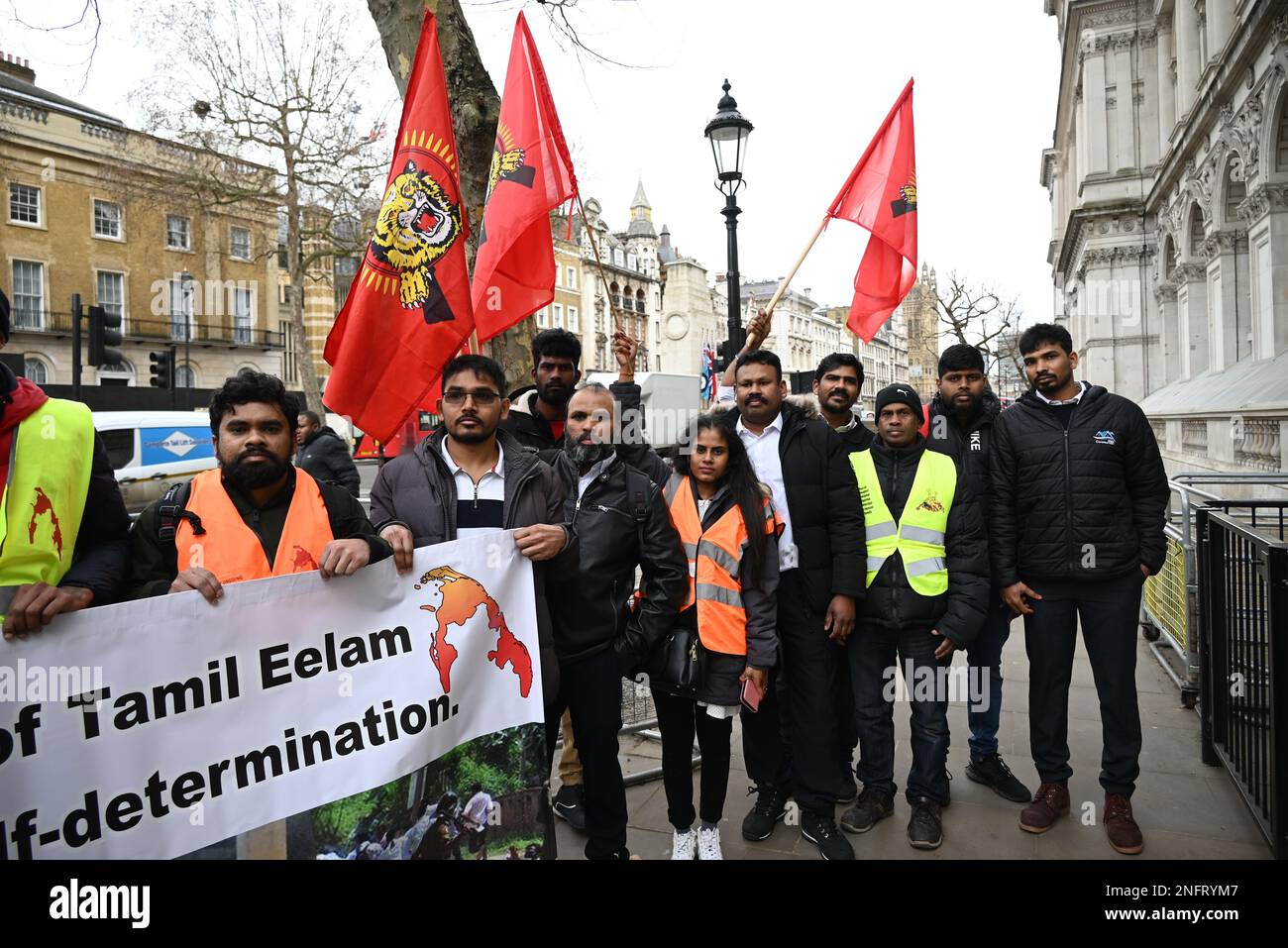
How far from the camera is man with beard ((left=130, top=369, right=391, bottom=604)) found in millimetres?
2520

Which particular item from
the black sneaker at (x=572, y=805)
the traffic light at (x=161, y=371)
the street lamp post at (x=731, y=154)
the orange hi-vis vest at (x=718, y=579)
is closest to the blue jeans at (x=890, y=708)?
the orange hi-vis vest at (x=718, y=579)

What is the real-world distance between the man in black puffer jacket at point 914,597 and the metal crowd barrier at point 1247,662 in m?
1.11

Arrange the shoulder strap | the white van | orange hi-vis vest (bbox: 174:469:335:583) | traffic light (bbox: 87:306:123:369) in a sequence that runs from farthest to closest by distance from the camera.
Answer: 1. traffic light (bbox: 87:306:123:369)
2. the white van
3. the shoulder strap
4. orange hi-vis vest (bbox: 174:469:335:583)

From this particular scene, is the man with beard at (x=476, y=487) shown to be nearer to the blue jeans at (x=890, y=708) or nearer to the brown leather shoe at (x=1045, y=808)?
the blue jeans at (x=890, y=708)

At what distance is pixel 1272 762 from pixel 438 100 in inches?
197

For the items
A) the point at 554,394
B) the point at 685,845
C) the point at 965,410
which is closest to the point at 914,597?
the point at 965,410

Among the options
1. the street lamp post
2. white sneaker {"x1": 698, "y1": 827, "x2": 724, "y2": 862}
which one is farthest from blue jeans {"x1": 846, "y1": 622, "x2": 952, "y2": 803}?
the street lamp post

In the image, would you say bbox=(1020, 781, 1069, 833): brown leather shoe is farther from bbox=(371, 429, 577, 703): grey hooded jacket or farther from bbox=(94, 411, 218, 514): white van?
bbox=(94, 411, 218, 514): white van

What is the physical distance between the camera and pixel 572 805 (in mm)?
4156

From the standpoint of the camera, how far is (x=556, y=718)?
346 cm

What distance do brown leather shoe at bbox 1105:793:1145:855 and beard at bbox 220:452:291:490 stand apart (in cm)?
390

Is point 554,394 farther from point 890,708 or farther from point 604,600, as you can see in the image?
point 890,708

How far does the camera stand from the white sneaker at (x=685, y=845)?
11.7 ft

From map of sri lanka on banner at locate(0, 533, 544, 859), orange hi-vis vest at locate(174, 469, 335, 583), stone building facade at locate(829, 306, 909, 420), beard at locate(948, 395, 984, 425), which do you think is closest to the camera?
map of sri lanka on banner at locate(0, 533, 544, 859)
